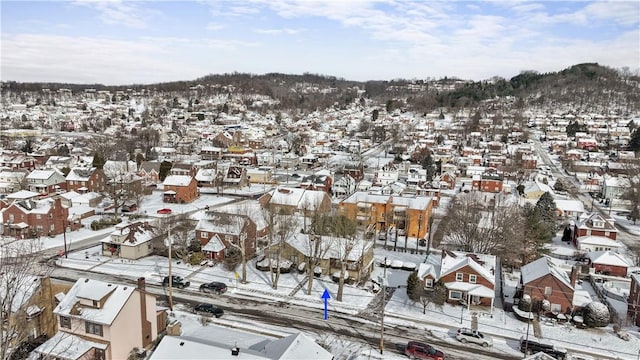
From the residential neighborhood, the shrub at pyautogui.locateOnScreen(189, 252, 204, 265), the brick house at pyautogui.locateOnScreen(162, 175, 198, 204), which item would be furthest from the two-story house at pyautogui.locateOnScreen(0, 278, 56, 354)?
the brick house at pyautogui.locateOnScreen(162, 175, 198, 204)

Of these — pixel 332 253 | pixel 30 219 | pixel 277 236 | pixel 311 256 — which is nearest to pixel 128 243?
pixel 277 236

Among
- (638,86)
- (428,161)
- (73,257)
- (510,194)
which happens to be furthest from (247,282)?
(638,86)

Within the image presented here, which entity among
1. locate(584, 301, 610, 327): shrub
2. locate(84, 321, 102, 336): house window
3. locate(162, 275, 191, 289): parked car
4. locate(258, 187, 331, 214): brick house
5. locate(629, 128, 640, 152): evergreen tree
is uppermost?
locate(629, 128, 640, 152): evergreen tree

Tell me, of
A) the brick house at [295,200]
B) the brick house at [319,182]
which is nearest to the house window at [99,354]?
the brick house at [295,200]

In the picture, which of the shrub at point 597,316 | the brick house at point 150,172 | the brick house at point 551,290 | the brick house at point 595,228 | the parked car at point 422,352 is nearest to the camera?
the parked car at point 422,352

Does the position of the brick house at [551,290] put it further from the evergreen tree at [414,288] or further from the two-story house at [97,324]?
the two-story house at [97,324]

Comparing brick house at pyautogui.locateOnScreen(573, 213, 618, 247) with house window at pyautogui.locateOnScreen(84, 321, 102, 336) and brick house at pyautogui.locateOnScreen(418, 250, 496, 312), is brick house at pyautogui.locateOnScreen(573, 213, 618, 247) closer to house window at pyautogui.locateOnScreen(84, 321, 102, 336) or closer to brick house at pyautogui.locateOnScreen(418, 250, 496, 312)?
brick house at pyautogui.locateOnScreen(418, 250, 496, 312)
